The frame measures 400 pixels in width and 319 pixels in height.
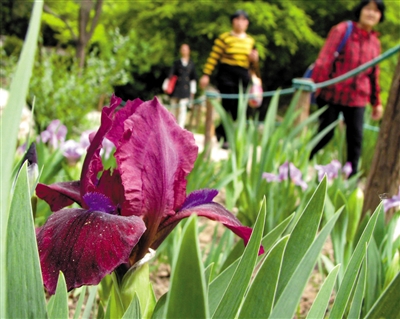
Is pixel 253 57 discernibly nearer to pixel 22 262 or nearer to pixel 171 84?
pixel 171 84

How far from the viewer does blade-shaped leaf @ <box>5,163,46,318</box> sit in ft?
1.23

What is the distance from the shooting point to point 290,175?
1895 mm

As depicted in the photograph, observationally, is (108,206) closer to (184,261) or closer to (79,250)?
(79,250)

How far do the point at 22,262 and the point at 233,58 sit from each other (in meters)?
4.12

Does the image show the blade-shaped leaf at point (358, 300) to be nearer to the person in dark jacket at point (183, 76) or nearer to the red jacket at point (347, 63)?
the red jacket at point (347, 63)

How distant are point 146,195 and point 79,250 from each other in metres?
0.10

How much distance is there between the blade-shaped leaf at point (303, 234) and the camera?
0.50 m

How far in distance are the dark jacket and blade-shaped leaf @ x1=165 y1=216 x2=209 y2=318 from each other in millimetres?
6593

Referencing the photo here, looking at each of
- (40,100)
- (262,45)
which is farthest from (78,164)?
(262,45)

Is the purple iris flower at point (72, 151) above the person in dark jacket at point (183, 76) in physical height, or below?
below

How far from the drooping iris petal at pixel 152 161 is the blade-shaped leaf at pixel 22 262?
0.14m

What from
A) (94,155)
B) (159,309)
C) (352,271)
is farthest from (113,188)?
(352,271)

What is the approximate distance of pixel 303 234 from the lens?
504 mm

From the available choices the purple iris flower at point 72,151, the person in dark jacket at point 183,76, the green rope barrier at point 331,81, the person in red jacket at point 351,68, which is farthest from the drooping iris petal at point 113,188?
the person in dark jacket at point 183,76
